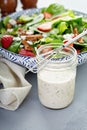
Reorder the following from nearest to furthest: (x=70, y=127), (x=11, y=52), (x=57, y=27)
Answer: (x=70, y=127) < (x=11, y=52) < (x=57, y=27)

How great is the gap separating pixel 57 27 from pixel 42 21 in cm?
6

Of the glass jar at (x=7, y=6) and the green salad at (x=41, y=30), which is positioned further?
the glass jar at (x=7, y=6)

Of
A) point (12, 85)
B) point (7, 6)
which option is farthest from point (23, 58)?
point (7, 6)

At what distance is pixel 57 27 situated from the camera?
29.8 inches

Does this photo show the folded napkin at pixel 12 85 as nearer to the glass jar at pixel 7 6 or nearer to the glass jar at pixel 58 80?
the glass jar at pixel 58 80

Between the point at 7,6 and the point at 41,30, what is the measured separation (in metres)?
0.21

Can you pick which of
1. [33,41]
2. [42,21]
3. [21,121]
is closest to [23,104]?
[21,121]

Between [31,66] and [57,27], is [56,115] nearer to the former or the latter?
[31,66]

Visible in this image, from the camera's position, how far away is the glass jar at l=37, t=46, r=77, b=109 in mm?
526

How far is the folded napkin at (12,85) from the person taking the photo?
0.55 metres

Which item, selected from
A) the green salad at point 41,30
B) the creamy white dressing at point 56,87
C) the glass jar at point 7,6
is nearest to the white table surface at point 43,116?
the creamy white dressing at point 56,87

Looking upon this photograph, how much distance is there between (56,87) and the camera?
1.75 feet

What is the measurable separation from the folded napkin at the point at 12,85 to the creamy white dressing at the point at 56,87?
40 mm

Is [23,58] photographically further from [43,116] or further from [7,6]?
[7,6]
